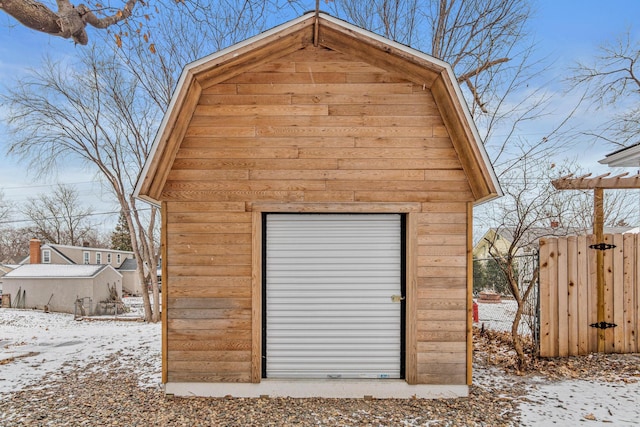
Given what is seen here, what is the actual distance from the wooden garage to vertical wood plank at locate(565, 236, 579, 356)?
5.82 feet

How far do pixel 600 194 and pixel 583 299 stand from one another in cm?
137

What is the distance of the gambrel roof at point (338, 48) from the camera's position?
376 cm

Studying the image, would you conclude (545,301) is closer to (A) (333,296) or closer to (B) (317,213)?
(A) (333,296)

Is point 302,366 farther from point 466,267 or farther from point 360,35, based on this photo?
point 360,35

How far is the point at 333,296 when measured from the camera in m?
4.21

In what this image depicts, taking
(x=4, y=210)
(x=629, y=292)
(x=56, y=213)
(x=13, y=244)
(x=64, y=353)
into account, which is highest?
(x=4, y=210)

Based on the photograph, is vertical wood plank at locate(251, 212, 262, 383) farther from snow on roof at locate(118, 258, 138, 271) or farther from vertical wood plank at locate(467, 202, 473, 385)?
snow on roof at locate(118, 258, 138, 271)

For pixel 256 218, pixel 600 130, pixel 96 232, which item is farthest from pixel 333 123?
pixel 96 232

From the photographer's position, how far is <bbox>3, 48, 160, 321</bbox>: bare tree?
42.5 ft

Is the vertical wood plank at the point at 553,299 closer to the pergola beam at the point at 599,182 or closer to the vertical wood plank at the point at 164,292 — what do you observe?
the pergola beam at the point at 599,182

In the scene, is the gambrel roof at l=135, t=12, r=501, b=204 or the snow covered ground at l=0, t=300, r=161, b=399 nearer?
the gambrel roof at l=135, t=12, r=501, b=204

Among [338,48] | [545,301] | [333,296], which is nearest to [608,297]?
[545,301]

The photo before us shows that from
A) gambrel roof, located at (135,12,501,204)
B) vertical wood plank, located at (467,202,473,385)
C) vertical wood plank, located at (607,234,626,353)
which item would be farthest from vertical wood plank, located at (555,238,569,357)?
gambrel roof, located at (135,12,501,204)

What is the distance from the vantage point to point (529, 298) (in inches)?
210
